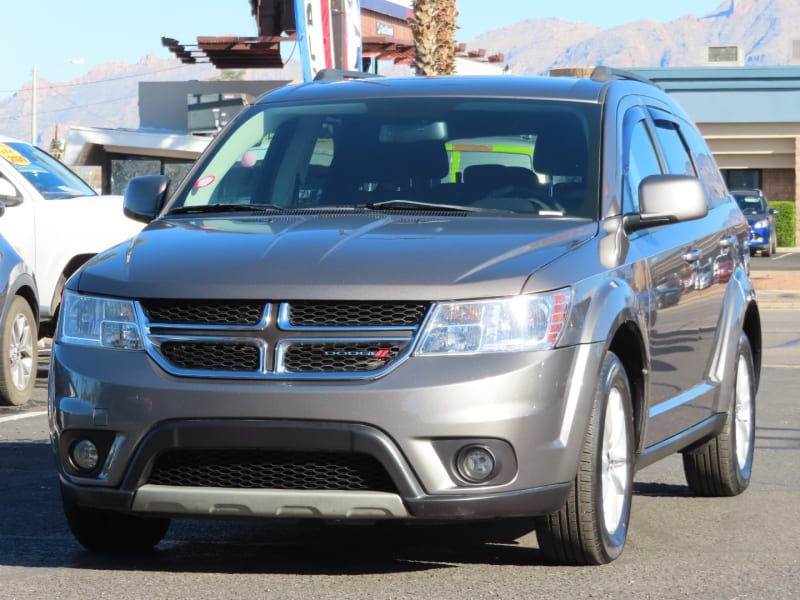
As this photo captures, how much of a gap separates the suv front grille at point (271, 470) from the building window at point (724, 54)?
55.5 m

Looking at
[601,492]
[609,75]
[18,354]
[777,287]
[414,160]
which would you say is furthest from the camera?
[777,287]

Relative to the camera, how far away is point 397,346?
17.4ft

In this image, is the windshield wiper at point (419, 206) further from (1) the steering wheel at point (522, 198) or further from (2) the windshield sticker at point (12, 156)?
(2) the windshield sticker at point (12, 156)

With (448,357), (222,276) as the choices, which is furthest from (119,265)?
(448,357)

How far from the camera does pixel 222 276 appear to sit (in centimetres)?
550

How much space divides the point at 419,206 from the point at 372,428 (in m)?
1.38

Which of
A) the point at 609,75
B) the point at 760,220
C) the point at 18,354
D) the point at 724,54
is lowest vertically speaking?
the point at 760,220

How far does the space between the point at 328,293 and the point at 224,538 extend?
1705 millimetres

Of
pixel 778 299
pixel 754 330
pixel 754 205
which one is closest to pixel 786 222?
pixel 754 205

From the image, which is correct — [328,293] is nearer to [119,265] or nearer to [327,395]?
[327,395]

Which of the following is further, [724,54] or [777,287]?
[724,54]

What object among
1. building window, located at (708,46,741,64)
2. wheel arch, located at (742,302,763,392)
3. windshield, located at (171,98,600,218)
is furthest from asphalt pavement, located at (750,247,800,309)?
building window, located at (708,46,741,64)

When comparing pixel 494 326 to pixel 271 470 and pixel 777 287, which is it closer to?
pixel 271 470

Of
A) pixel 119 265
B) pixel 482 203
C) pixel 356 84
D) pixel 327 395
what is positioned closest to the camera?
pixel 327 395
